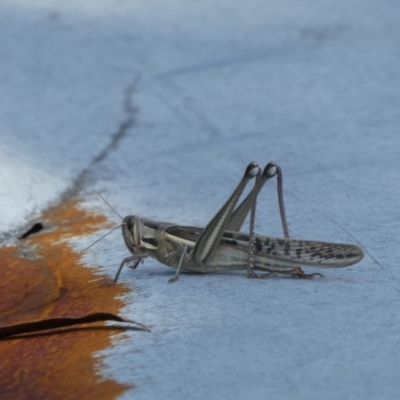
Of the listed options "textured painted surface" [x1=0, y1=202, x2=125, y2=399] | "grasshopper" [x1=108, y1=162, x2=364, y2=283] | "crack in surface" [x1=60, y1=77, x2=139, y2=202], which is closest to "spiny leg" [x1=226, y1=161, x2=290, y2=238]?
"grasshopper" [x1=108, y1=162, x2=364, y2=283]

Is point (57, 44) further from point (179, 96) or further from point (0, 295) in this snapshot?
point (0, 295)

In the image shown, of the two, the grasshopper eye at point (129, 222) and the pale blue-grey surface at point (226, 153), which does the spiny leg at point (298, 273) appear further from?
the grasshopper eye at point (129, 222)

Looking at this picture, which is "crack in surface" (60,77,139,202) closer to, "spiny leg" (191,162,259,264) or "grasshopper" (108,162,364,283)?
"grasshopper" (108,162,364,283)

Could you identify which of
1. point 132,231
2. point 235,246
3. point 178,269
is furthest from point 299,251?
point 132,231

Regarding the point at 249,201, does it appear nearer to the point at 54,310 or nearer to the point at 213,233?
the point at 213,233

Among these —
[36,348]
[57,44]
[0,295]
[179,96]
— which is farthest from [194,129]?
[36,348]

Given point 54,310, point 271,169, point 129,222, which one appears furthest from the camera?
point 129,222

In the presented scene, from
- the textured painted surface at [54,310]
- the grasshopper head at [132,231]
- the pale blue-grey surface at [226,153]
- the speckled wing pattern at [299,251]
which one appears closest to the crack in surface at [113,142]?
the pale blue-grey surface at [226,153]
